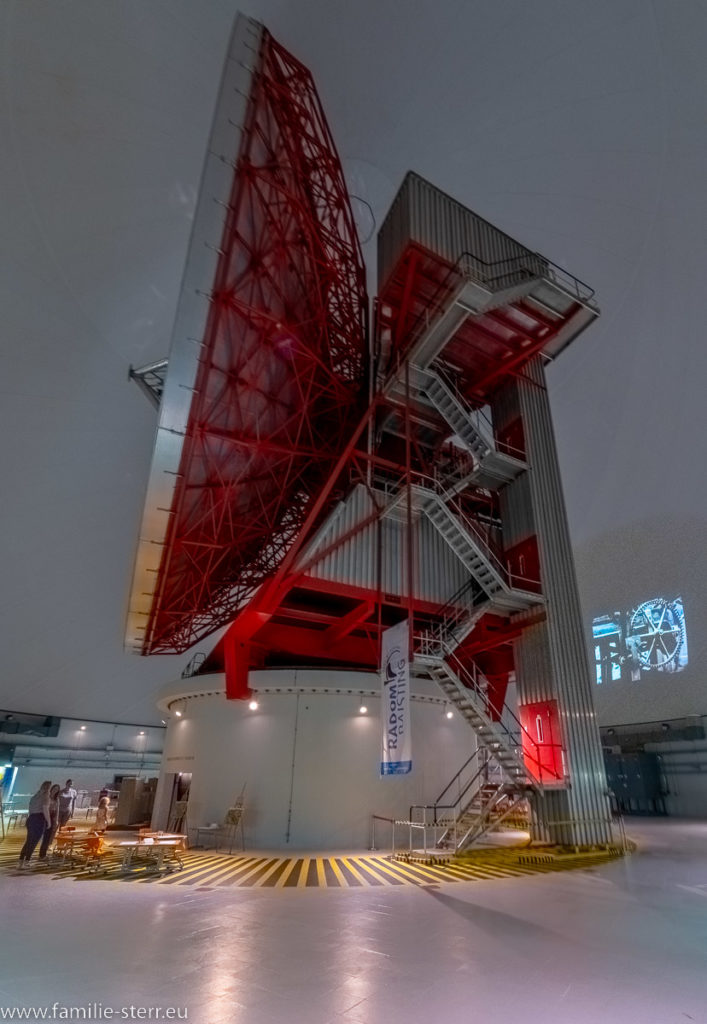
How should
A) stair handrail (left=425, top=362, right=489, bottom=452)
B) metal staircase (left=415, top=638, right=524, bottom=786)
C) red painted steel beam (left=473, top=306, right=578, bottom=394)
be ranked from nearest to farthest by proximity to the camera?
metal staircase (left=415, top=638, right=524, bottom=786)
stair handrail (left=425, top=362, right=489, bottom=452)
red painted steel beam (left=473, top=306, right=578, bottom=394)

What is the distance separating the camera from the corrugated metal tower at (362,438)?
1225 centimetres

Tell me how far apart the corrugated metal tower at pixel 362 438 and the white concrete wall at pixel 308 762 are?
1981 mm

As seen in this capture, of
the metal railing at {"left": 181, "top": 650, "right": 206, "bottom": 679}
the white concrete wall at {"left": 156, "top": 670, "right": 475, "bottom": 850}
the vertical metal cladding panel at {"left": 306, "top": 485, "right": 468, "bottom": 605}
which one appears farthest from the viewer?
the metal railing at {"left": 181, "top": 650, "right": 206, "bottom": 679}

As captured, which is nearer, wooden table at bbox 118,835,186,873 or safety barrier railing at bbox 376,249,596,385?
wooden table at bbox 118,835,186,873

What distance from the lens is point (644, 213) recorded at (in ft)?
61.1

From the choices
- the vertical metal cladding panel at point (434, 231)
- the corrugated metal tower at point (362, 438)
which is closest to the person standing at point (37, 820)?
the corrugated metal tower at point (362, 438)

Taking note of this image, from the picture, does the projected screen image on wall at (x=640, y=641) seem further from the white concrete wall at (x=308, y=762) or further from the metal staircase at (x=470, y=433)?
the metal staircase at (x=470, y=433)

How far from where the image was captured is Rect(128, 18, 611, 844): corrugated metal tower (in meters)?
12.2

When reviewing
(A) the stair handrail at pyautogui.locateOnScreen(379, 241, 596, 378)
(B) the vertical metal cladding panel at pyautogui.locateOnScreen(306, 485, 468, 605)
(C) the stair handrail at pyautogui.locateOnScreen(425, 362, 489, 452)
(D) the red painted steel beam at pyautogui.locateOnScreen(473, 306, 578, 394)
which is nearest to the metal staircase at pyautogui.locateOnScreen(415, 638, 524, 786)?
(B) the vertical metal cladding panel at pyautogui.locateOnScreen(306, 485, 468, 605)

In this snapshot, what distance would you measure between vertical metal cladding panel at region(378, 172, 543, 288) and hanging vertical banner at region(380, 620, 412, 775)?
1222 centimetres

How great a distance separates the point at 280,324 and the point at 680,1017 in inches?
544

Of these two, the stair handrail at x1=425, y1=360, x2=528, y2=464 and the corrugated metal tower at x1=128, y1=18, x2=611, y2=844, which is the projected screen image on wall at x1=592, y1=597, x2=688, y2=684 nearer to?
the corrugated metal tower at x1=128, y1=18, x2=611, y2=844

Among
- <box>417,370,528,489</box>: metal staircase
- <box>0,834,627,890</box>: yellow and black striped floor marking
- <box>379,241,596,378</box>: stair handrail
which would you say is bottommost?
<box>0,834,627,890</box>: yellow and black striped floor marking

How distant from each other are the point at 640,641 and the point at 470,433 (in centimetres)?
2263
